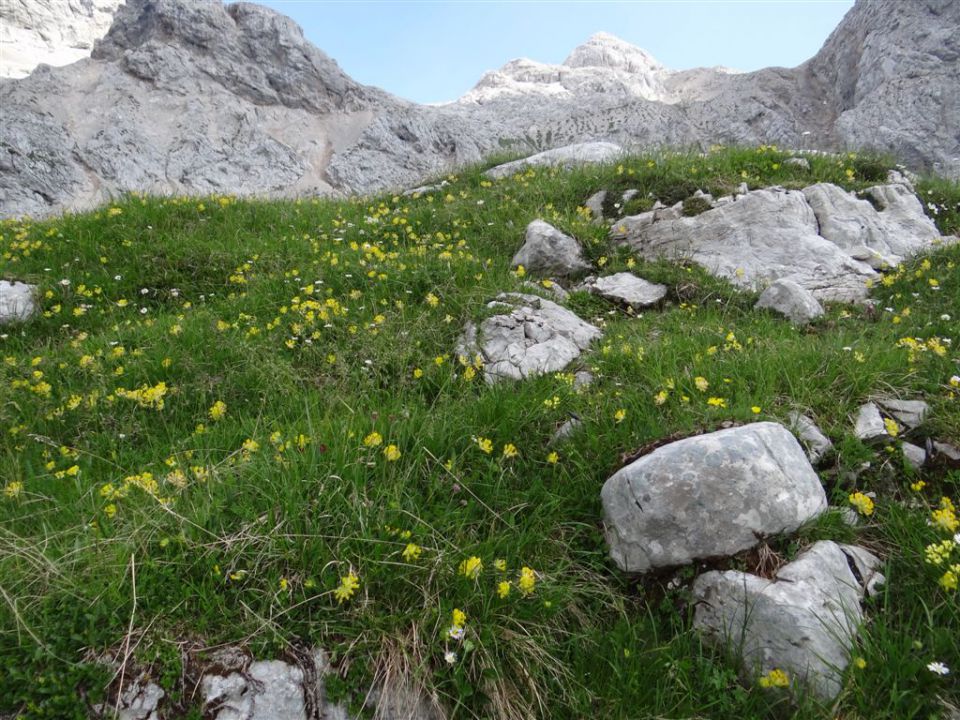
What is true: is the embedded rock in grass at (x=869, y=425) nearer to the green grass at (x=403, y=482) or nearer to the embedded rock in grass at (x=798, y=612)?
the green grass at (x=403, y=482)

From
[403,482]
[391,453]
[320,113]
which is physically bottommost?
[403,482]

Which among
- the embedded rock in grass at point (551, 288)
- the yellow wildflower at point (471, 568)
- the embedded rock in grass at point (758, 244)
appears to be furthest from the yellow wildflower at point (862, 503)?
the embedded rock in grass at point (758, 244)

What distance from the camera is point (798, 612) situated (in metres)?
2.26

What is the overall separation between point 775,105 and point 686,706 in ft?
81.0

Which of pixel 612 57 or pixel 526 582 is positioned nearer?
pixel 526 582

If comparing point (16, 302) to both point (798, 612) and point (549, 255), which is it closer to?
point (549, 255)

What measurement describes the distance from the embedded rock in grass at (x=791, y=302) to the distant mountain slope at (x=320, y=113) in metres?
12.2

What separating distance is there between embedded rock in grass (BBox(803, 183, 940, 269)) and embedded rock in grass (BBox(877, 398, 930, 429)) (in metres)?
3.58

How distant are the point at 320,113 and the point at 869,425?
22.9 m

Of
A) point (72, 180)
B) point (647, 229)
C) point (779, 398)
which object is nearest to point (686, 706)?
point (779, 398)

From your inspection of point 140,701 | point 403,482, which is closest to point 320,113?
point 403,482

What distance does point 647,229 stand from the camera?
6.73m

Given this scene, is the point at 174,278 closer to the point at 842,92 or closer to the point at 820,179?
the point at 820,179

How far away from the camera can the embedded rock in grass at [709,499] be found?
2.53 metres
